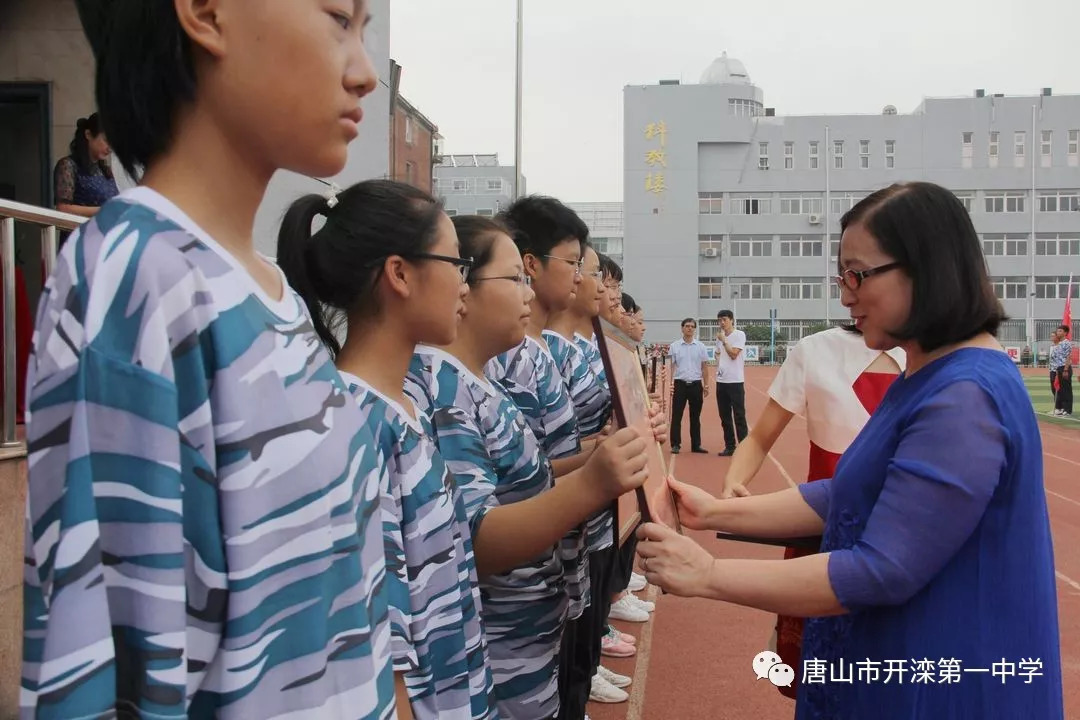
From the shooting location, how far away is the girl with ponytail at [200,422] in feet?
2.53

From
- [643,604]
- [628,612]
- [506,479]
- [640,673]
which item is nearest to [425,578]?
[506,479]

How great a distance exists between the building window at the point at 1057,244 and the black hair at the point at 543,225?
158ft

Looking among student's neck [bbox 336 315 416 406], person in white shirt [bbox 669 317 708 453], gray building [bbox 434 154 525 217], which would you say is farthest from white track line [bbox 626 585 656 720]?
gray building [bbox 434 154 525 217]

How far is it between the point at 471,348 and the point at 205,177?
4.65 feet

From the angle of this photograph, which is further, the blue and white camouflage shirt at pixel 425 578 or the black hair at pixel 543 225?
the black hair at pixel 543 225

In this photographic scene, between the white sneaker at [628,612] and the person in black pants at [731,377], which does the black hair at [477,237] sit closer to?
the white sneaker at [628,612]

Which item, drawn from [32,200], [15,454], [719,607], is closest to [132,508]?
[15,454]

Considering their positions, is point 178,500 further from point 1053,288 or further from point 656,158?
point 1053,288

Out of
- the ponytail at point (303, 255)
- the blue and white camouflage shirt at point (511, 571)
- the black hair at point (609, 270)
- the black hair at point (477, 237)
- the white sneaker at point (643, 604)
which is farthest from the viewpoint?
the black hair at point (609, 270)

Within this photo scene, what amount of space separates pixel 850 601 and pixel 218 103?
1.43 meters

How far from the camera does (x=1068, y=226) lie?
45.0m

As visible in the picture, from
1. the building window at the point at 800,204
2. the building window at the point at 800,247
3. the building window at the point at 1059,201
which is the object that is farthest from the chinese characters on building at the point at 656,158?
the building window at the point at 1059,201

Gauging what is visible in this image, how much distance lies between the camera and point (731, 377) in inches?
461

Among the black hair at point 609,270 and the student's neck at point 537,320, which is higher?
the black hair at point 609,270
